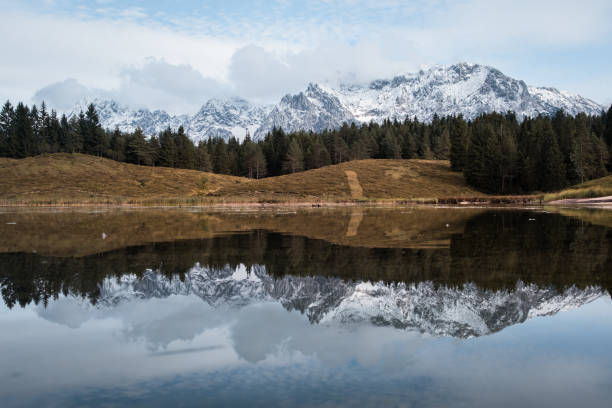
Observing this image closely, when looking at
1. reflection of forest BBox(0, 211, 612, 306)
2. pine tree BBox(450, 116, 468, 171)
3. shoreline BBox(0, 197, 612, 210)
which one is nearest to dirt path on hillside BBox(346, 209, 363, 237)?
reflection of forest BBox(0, 211, 612, 306)

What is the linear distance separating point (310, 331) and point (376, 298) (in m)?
2.68

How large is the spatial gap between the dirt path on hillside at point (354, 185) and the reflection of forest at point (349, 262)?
75.6 metres

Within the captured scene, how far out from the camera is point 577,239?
20.9 m

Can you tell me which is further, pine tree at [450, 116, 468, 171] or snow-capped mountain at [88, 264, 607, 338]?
pine tree at [450, 116, 468, 171]

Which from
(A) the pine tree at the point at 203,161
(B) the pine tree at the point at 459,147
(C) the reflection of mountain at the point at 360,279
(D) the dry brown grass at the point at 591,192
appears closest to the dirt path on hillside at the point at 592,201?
(D) the dry brown grass at the point at 591,192

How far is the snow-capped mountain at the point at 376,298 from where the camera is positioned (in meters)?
8.75

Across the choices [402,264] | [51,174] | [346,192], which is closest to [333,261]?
[402,264]

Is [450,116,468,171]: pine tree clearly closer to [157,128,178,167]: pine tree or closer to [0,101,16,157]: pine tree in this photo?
[157,128,178,167]: pine tree

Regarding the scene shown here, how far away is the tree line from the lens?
105 metres

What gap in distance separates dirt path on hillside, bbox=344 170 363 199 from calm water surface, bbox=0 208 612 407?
8147 centimetres

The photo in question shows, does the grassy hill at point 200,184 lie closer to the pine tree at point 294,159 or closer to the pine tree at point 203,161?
the pine tree at point 294,159

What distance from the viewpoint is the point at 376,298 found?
34.2 ft

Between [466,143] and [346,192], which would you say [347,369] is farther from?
[466,143]

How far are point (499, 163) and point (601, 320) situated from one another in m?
110
